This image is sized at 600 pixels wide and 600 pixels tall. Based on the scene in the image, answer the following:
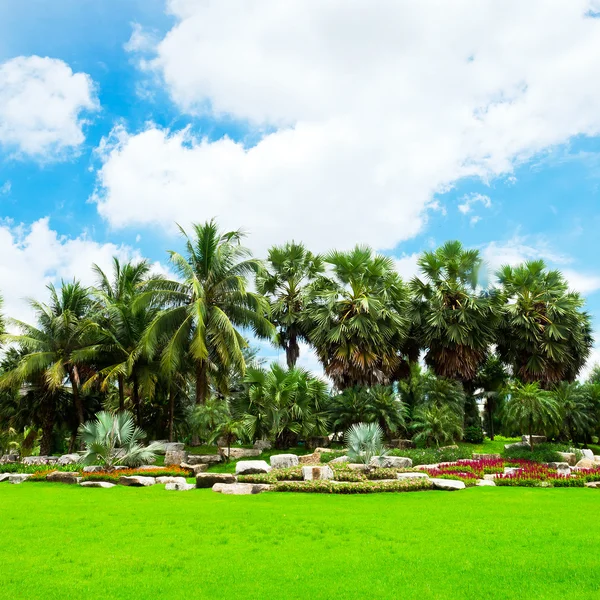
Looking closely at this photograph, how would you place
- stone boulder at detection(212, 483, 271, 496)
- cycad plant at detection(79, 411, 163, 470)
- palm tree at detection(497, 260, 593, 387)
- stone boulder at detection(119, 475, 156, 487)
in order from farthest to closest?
palm tree at detection(497, 260, 593, 387)
cycad plant at detection(79, 411, 163, 470)
stone boulder at detection(119, 475, 156, 487)
stone boulder at detection(212, 483, 271, 496)

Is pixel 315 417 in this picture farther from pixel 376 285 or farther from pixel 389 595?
pixel 389 595

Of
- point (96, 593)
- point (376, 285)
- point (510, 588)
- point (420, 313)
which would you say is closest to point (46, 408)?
point (376, 285)

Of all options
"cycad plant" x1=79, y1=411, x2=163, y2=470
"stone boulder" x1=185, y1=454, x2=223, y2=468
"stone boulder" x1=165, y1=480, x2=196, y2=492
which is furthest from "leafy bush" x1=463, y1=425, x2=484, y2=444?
"stone boulder" x1=165, y1=480, x2=196, y2=492

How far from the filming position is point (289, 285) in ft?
98.9

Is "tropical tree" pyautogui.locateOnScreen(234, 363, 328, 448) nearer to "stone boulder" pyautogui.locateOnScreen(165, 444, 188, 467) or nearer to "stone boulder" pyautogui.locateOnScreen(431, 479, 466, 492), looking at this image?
"stone boulder" pyautogui.locateOnScreen(165, 444, 188, 467)

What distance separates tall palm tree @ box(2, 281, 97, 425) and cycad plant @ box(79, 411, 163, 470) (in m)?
7.33

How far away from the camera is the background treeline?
81.6 ft

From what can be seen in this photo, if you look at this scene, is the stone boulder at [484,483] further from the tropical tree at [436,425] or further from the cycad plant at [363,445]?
the tropical tree at [436,425]

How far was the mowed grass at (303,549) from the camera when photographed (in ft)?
18.8

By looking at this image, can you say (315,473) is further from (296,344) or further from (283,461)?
(296,344)

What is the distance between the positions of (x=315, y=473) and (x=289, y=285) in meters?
15.8

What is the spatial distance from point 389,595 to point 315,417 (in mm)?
18981

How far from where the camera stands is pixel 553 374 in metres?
29.1

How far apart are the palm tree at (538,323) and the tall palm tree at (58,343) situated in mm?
21817
